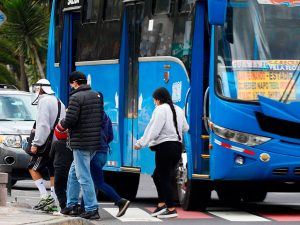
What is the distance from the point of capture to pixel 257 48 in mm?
14859

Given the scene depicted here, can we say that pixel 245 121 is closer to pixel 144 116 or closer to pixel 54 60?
pixel 144 116

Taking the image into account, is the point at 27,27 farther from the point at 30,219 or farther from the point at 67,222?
the point at 67,222

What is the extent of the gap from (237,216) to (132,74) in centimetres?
334

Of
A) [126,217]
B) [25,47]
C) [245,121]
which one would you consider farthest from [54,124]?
[25,47]

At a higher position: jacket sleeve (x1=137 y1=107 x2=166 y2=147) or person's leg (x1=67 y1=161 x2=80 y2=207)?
jacket sleeve (x1=137 y1=107 x2=166 y2=147)

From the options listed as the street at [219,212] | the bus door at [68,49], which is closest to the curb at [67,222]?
the street at [219,212]

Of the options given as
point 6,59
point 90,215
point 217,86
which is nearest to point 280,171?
point 217,86

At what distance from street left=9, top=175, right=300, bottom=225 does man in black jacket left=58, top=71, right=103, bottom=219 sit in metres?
0.40

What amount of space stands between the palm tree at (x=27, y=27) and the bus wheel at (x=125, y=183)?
20.9 metres

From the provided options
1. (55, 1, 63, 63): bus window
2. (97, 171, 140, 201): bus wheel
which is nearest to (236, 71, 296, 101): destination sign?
(97, 171, 140, 201): bus wheel

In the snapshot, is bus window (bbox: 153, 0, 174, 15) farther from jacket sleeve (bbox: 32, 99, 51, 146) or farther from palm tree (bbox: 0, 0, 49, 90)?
palm tree (bbox: 0, 0, 49, 90)

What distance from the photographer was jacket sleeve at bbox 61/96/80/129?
46.1 ft

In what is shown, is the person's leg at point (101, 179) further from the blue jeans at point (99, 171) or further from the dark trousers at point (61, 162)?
the dark trousers at point (61, 162)

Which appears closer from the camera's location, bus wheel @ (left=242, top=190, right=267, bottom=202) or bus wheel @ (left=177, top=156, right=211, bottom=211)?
bus wheel @ (left=177, top=156, right=211, bottom=211)
